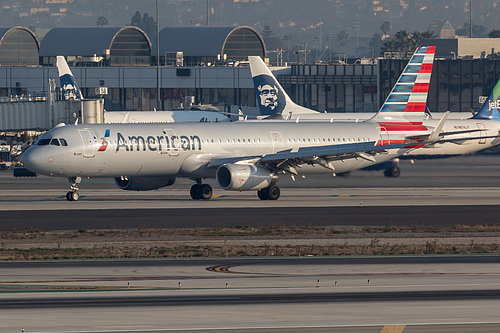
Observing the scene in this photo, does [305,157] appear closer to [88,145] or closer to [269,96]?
[88,145]

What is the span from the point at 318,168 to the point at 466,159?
2942cm

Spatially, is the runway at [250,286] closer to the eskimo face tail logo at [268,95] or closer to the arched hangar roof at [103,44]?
the eskimo face tail logo at [268,95]

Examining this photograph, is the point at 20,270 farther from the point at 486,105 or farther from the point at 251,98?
the point at 251,98

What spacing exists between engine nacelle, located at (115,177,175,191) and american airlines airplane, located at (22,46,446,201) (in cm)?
6

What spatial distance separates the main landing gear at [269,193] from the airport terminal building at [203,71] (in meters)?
71.9

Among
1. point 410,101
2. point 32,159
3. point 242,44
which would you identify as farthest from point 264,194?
point 242,44

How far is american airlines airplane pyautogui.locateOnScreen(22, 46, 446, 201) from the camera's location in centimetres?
5053

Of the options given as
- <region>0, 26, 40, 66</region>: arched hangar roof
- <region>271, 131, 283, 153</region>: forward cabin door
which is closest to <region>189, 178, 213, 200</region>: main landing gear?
<region>271, 131, 283, 153</region>: forward cabin door

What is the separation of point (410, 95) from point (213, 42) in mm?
93833

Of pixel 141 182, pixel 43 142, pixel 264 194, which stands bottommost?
pixel 264 194

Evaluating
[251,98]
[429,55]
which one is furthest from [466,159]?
[251,98]

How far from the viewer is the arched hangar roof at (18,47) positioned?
156500mm

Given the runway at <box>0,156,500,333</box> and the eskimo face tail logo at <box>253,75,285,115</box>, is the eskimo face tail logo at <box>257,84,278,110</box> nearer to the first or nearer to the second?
the eskimo face tail logo at <box>253,75,285,115</box>

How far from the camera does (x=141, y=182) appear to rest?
54.0 metres
